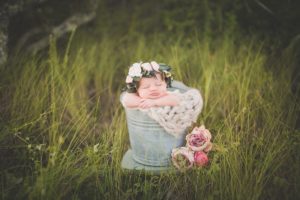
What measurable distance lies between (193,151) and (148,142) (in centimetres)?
30

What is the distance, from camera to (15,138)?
2.81 meters

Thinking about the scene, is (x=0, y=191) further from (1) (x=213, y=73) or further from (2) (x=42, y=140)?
(1) (x=213, y=73)

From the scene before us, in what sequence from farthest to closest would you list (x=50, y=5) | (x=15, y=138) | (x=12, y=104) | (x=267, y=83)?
(x=50, y=5), (x=267, y=83), (x=12, y=104), (x=15, y=138)

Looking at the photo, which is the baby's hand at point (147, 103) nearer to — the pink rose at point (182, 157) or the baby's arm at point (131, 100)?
the baby's arm at point (131, 100)

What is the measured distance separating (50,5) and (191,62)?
68.7 inches

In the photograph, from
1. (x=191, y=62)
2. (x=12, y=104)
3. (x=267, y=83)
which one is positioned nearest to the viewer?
(x=12, y=104)

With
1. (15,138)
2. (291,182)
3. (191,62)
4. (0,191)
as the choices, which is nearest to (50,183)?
(0,191)

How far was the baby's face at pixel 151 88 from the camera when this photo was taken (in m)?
2.54

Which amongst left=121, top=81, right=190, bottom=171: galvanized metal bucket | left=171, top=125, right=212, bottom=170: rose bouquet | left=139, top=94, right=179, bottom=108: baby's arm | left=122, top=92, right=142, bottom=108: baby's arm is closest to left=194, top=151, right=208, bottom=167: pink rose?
left=171, top=125, right=212, bottom=170: rose bouquet

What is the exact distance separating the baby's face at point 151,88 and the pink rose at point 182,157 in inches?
15.1

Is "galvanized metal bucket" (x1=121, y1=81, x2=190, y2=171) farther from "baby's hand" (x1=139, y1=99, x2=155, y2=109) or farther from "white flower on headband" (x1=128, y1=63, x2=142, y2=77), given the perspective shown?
"white flower on headband" (x1=128, y1=63, x2=142, y2=77)

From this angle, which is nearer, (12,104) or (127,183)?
(127,183)

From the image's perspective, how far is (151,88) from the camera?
8.36 ft

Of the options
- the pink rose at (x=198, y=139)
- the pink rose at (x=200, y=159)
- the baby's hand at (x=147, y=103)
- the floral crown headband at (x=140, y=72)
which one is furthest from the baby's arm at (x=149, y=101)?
the pink rose at (x=200, y=159)
